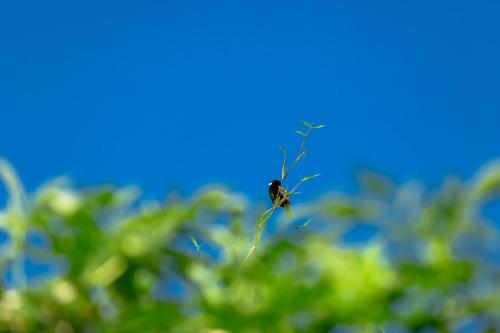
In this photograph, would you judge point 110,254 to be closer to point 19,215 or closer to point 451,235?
point 19,215

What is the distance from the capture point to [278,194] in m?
1.13

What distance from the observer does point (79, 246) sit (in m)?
0.48

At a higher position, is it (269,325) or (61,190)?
(61,190)

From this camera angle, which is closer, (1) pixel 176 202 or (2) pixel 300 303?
(2) pixel 300 303

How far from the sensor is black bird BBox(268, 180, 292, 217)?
1.08 meters

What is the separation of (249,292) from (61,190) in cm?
17

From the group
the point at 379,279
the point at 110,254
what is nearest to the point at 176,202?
the point at 110,254

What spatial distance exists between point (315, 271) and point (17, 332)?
0.79 ft

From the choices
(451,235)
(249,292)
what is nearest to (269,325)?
(249,292)

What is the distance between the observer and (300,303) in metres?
0.44

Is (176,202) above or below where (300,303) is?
above

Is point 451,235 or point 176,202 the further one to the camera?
point 176,202

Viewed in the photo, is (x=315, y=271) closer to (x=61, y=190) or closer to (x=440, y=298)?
(x=440, y=298)

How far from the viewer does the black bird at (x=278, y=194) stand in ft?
3.56
